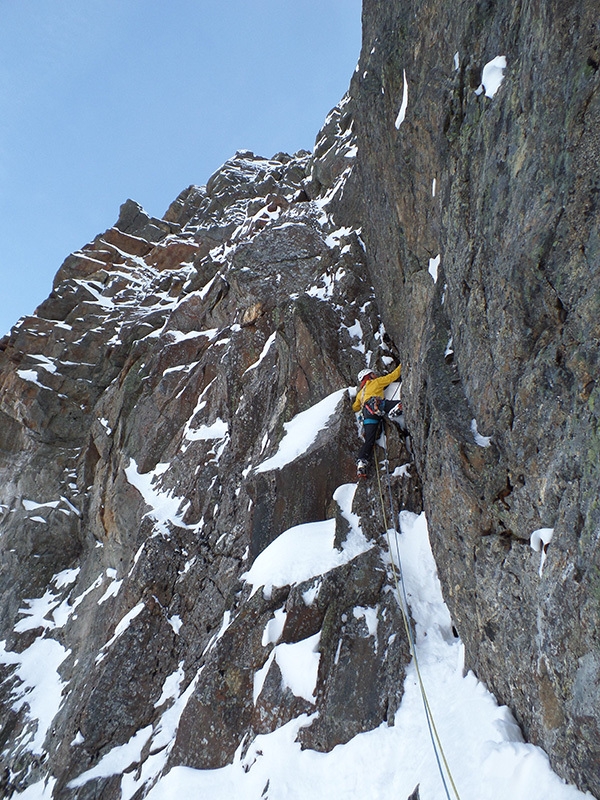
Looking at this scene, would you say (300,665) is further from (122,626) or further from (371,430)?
(122,626)

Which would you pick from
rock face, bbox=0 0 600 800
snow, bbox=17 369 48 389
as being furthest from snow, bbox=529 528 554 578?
snow, bbox=17 369 48 389

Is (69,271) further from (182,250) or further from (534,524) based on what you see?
(534,524)

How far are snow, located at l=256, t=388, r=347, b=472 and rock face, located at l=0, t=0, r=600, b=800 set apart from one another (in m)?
0.07

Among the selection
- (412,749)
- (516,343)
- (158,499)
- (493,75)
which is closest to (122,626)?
(158,499)

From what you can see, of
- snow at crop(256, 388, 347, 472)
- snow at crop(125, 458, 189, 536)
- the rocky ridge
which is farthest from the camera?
snow at crop(125, 458, 189, 536)

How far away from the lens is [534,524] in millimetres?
4855

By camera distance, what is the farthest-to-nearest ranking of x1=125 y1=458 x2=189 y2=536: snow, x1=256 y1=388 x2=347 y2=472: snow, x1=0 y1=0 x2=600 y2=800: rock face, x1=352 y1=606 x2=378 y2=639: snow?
1. x1=125 y1=458 x2=189 y2=536: snow
2. x1=256 y1=388 x2=347 y2=472: snow
3. x1=352 y1=606 x2=378 y2=639: snow
4. x1=0 y1=0 x2=600 y2=800: rock face

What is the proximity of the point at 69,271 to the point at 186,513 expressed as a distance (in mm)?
20933

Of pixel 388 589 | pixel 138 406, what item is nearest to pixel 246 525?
pixel 388 589

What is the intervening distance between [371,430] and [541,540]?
5053 mm

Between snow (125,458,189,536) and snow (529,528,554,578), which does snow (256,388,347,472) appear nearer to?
snow (125,458,189,536)

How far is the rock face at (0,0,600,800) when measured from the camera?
172 inches

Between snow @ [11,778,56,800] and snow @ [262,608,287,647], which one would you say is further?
snow @ [11,778,56,800]

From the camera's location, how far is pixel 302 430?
10.8 m
